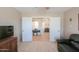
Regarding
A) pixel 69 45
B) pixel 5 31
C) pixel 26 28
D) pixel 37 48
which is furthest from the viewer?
pixel 26 28

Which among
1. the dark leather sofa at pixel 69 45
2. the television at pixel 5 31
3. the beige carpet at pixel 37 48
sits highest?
the television at pixel 5 31

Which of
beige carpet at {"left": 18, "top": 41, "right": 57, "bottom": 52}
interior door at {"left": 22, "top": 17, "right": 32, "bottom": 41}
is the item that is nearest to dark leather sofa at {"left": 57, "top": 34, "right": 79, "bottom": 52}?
beige carpet at {"left": 18, "top": 41, "right": 57, "bottom": 52}

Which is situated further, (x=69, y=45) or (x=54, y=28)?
(x=54, y=28)

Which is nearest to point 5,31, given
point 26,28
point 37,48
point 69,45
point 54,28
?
point 37,48

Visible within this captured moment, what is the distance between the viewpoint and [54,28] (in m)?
6.81

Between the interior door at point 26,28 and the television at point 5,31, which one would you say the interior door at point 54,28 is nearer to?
the interior door at point 26,28

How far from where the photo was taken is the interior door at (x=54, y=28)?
6.73 metres

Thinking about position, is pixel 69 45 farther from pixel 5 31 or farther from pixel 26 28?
pixel 26 28

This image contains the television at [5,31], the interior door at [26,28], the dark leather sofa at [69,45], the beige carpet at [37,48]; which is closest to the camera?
the dark leather sofa at [69,45]

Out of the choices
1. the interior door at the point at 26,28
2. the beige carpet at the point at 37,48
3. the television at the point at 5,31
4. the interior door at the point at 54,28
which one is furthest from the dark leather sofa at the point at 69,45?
the interior door at the point at 26,28

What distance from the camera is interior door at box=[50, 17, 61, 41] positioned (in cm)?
673

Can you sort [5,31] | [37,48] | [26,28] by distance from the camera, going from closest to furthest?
[5,31] < [37,48] < [26,28]

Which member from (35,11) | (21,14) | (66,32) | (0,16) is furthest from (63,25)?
(0,16)
